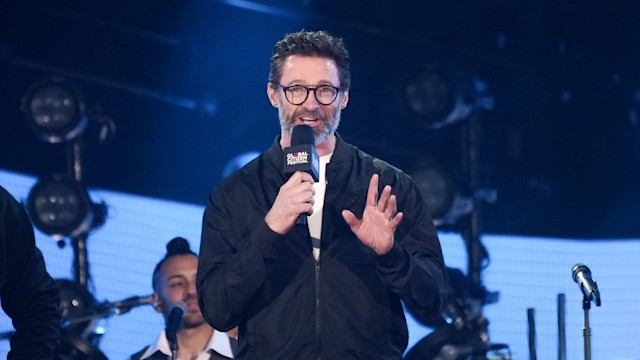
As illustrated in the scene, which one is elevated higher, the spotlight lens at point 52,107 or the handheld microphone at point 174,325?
the spotlight lens at point 52,107

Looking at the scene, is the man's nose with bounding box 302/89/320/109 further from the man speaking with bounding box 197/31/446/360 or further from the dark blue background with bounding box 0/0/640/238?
the dark blue background with bounding box 0/0/640/238

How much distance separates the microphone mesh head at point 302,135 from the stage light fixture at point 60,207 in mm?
3408

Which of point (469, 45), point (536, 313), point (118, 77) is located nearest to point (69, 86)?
point (118, 77)

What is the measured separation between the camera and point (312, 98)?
357 centimetres

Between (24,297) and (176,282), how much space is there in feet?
9.25

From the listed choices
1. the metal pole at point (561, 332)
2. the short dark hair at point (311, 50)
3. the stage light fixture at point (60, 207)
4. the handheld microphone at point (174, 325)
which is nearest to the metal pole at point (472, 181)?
the metal pole at point (561, 332)

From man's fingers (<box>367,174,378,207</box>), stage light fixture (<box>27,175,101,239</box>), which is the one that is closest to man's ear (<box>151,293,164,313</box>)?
stage light fixture (<box>27,175,101,239</box>)

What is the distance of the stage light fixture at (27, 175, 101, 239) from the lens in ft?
21.5

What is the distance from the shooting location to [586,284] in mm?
4520

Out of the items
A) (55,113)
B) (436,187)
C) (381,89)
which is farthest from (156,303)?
(381,89)

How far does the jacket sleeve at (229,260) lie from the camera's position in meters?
3.28

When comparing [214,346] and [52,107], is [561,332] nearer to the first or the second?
[214,346]

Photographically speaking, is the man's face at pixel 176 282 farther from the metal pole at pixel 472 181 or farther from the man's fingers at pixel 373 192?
the man's fingers at pixel 373 192

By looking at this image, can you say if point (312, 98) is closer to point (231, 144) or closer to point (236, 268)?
point (236, 268)
